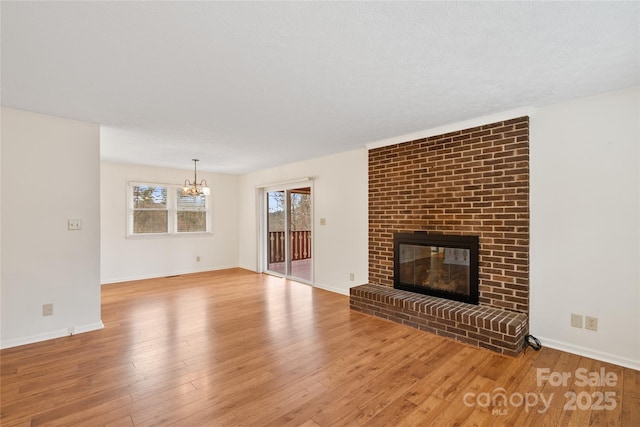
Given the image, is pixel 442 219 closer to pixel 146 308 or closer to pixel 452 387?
pixel 452 387

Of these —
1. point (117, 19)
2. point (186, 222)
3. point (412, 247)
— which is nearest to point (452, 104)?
point (412, 247)

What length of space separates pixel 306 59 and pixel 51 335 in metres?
3.72

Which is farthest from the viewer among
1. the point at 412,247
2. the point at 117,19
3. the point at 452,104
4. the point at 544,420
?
the point at 412,247

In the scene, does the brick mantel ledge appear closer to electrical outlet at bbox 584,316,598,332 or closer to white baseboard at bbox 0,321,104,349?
electrical outlet at bbox 584,316,598,332

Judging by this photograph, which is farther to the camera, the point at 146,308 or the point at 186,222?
the point at 186,222

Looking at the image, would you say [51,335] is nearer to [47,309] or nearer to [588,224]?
[47,309]

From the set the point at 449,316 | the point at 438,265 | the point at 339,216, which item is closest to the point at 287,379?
the point at 449,316

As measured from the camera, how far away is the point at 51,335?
3.11m

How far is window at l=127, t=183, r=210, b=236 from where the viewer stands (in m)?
6.01

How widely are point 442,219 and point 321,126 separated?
1833 mm

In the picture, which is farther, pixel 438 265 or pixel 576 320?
pixel 438 265

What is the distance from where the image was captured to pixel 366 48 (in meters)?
1.90

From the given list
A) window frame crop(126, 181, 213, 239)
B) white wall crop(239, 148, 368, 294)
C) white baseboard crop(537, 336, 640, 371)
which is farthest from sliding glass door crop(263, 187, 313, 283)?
white baseboard crop(537, 336, 640, 371)

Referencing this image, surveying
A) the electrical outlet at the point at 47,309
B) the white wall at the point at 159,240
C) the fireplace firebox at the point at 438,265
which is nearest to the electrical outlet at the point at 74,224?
the electrical outlet at the point at 47,309
